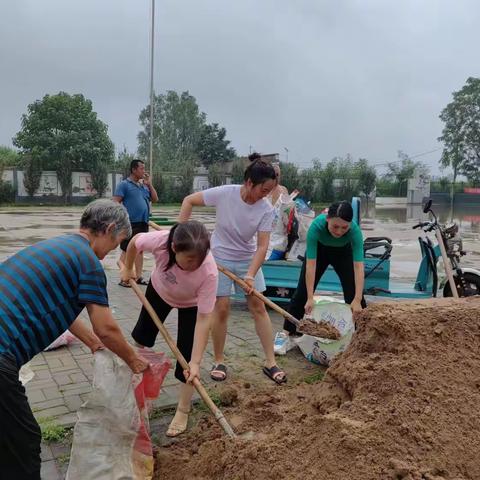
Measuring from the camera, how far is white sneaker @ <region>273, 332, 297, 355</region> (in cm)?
427

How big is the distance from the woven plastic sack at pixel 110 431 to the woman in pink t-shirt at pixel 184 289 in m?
0.43

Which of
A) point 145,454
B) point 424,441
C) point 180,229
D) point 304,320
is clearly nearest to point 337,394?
point 424,441

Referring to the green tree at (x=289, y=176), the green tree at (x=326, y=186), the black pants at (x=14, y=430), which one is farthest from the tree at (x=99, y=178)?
the black pants at (x=14, y=430)

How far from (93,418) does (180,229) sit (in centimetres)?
98

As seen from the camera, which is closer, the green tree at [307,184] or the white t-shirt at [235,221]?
the white t-shirt at [235,221]

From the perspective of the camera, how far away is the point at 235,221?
12.0ft

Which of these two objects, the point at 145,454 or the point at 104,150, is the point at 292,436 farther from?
the point at 104,150

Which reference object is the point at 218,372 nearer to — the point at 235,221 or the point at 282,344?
the point at 282,344

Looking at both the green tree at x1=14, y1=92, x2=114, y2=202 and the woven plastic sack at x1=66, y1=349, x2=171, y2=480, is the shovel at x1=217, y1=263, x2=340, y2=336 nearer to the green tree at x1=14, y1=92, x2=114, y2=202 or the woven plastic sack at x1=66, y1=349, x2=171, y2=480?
the woven plastic sack at x1=66, y1=349, x2=171, y2=480

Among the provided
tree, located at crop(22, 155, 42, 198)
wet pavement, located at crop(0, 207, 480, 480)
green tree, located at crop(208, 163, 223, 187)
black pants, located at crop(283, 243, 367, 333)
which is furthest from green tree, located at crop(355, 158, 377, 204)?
black pants, located at crop(283, 243, 367, 333)

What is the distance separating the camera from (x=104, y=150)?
36719 millimetres

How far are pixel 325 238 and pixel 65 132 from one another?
3520cm

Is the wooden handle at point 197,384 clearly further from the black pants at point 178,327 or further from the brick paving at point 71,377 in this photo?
the brick paving at point 71,377

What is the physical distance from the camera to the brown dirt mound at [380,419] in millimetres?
1987
